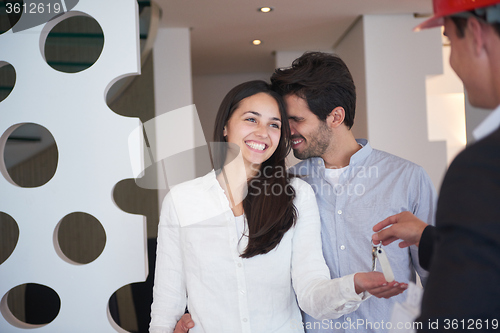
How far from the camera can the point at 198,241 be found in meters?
1.52

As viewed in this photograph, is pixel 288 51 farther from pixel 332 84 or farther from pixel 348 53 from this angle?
pixel 332 84

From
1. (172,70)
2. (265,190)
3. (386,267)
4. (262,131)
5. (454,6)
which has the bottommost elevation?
(386,267)

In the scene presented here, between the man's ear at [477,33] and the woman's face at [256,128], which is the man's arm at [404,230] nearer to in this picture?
the man's ear at [477,33]

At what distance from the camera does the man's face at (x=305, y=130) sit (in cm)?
175

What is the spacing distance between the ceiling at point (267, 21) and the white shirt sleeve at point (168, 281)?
2.77m

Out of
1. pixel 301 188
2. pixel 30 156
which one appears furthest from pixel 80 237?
pixel 301 188

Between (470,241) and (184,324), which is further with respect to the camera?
(184,324)

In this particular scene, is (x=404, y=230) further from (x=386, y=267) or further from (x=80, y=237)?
(x=80, y=237)

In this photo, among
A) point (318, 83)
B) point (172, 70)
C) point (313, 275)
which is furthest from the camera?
point (172, 70)

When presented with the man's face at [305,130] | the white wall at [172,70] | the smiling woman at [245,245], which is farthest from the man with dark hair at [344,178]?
the white wall at [172,70]

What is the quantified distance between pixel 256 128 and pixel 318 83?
13.3 inches

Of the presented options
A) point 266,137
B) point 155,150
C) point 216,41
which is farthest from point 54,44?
point 266,137

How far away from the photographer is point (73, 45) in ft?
12.3

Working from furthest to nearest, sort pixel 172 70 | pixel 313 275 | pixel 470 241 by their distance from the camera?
pixel 172 70, pixel 313 275, pixel 470 241
